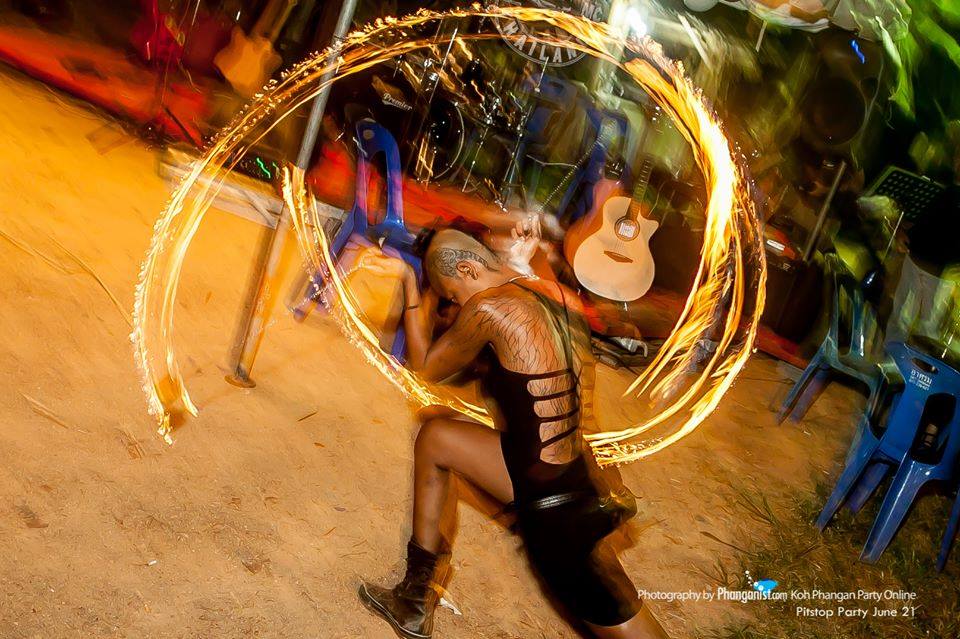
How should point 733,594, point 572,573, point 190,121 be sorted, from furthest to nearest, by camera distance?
point 190,121, point 733,594, point 572,573

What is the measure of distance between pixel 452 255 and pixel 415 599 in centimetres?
136

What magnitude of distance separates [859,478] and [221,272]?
453 centimetres

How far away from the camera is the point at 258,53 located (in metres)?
8.58

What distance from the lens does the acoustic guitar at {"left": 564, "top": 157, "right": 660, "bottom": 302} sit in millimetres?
6707

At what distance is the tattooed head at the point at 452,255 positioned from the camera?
2787mm

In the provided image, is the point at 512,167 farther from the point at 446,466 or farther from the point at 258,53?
the point at 446,466

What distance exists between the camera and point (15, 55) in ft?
26.0

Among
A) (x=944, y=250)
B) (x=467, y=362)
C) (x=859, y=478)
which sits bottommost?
(x=859, y=478)

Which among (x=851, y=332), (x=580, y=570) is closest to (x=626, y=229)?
(x=851, y=332)

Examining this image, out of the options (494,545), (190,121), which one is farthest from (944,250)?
(190,121)

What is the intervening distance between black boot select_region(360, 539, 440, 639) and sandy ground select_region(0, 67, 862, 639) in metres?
0.09

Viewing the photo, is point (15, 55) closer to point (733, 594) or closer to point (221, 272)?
point (221, 272)

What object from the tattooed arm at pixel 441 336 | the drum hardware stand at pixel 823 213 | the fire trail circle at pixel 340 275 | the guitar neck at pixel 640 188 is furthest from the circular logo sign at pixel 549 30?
the tattooed arm at pixel 441 336

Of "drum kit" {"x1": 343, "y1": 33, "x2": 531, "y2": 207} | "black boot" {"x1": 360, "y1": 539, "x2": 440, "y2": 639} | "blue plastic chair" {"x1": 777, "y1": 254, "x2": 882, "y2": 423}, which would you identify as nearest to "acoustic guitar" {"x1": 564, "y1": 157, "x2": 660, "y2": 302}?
"blue plastic chair" {"x1": 777, "y1": 254, "x2": 882, "y2": 423}
